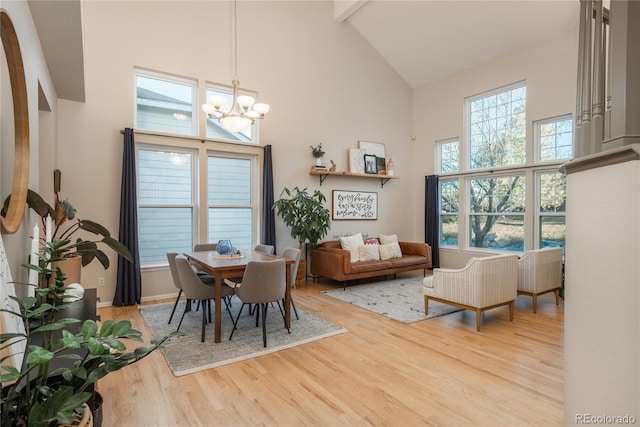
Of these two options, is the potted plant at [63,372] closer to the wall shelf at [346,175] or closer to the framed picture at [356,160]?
the wall shelf at [346,175]

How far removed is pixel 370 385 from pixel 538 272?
3.01m

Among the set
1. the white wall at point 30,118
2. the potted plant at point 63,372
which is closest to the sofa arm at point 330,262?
the white wall at point 30,118

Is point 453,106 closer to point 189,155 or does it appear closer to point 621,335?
point 189,155

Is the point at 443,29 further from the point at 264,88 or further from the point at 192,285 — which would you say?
the point at 192,285

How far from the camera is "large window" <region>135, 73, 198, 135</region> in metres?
5.01

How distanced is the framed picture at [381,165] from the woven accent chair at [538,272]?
11.0 feet

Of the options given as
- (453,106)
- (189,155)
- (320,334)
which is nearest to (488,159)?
(453,106)

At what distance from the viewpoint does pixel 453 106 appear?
7.07 meters

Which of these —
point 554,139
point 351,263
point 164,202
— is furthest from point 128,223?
point 554,139

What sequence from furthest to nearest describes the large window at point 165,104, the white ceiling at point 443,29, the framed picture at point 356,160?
the framed picture at point 356,160, the white ceiling at point 443,29, the large window at point 165,104

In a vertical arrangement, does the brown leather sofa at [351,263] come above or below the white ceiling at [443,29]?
below

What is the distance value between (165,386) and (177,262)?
1218 mm

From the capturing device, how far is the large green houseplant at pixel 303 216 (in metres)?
5.71

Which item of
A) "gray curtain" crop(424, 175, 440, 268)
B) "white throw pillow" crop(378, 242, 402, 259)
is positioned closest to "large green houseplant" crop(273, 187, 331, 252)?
"white throw pillow" crop(378, 242, 402, 259)
